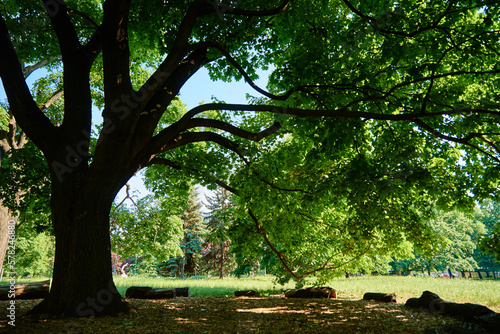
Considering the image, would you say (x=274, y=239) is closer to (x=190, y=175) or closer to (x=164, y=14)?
(x=190, y=175)

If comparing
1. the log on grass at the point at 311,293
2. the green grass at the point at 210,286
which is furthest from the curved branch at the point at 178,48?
the green grass at the point at 210,286

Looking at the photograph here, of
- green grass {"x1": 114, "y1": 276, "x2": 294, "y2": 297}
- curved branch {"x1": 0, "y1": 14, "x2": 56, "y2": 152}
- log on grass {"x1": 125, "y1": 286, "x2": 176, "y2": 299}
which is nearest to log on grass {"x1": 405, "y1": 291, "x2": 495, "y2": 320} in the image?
green grass {"x1": 114, "y1": 276, "x2": 294, "y2": 297}

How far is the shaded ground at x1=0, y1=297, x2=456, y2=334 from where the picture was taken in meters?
4.63

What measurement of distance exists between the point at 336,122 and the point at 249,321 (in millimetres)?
4667

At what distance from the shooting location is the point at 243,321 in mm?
5891

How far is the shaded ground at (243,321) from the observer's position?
4.63m

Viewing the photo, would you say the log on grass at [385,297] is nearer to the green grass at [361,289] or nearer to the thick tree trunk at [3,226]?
the green grass at [361,289]

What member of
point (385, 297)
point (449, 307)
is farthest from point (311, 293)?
point (449, 307)

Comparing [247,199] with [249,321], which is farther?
[247,199]

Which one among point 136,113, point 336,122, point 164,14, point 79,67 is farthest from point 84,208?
point 336,122

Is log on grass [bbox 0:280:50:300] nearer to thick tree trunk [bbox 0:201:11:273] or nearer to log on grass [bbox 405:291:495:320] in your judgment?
thick tree trunk [bbox 0:201:11:273]

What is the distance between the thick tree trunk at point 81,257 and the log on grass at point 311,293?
7112 millimetres

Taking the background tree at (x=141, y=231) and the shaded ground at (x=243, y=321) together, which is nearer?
the shaded ground at (x=243, y=321)

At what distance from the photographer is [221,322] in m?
5.72
